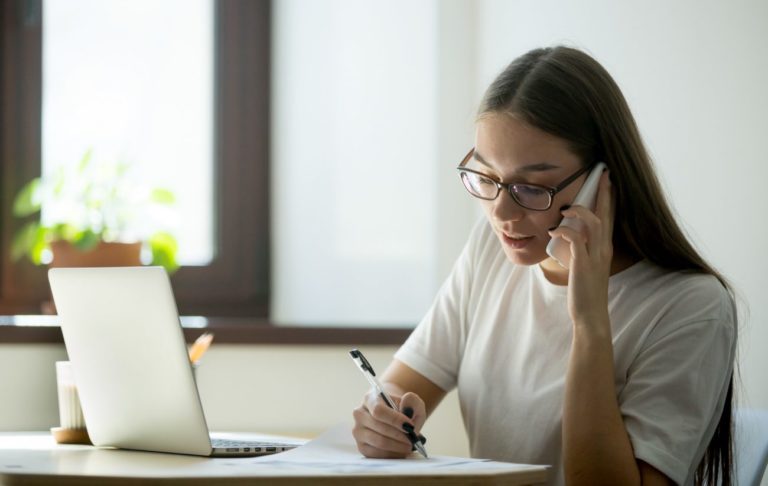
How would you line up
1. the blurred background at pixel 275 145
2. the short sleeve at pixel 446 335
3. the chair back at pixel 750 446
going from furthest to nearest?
the blurred background at pixel 275 145 → the short sleeve at pixel 446 335 → the chair back at pixel 750 446

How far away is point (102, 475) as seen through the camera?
3.46ft

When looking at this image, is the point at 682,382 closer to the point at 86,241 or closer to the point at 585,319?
the point at 585,319

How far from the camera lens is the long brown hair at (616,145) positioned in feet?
4.75

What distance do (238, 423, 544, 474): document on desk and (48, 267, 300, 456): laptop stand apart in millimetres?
72

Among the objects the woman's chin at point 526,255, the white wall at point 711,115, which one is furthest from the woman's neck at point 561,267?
the white wall at point 711,115

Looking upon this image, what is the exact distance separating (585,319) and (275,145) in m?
1.76

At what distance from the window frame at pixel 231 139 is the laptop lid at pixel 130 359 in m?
1.53

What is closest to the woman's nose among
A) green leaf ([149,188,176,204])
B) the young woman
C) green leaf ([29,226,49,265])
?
the young woman

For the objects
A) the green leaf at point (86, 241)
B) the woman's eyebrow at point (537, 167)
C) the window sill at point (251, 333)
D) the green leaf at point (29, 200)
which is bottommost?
the window sill at point (251, 333)

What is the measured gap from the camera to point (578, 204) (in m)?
1.43

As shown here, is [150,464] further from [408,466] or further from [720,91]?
[720,91]

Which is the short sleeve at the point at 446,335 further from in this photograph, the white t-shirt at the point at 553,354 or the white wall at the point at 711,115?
the white wall at the point at 711,115

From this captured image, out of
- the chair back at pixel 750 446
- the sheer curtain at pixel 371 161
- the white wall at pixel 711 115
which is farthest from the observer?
the sheer curtain at pixel 371 161

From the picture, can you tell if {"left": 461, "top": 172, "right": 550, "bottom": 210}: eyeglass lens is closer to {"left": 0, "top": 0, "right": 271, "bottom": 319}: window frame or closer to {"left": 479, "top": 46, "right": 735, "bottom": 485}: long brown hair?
{"left": 479, "top": 46, "right": 735, "bottom": 485}: long brown hair
